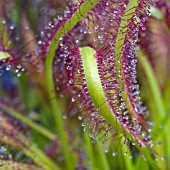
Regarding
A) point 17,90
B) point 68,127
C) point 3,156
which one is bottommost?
point 3,156

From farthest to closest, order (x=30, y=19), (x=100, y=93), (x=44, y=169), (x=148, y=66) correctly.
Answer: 1. (x=30, y=19)
2. (x=148, y=66)
3. (x=44, y=169)
4. (x=100, y=93)

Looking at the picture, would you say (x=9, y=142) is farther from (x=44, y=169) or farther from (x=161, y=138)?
(x=161, y=138)

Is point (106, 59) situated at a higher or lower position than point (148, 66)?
lower

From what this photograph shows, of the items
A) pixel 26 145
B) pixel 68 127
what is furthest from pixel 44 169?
pixel 68 127

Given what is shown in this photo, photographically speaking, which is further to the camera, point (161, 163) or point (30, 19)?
point (30, 19)

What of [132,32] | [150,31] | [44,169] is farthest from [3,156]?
[150,31]

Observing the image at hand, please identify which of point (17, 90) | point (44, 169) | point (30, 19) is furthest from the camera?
point (17, 90)
